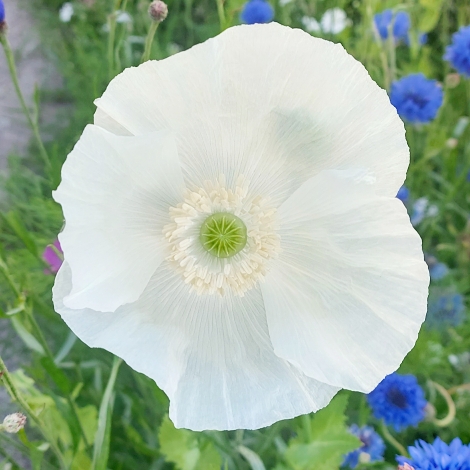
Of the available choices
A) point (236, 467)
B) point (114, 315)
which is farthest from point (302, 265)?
point (236, 467)

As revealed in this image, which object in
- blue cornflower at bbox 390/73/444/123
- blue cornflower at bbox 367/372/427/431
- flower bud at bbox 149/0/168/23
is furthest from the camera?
blue cornflower at bbox 390/73/444/123

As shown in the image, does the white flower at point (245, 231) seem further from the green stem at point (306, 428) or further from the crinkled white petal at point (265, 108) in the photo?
the green stem at point (306, 428)

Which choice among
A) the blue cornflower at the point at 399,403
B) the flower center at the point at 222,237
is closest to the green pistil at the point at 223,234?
the flower center at the point at 222,237

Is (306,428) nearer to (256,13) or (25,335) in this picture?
(25,335)

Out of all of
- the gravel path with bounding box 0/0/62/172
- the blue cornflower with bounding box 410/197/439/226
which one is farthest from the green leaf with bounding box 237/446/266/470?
the gravel path with bounding box 0/0/62/172

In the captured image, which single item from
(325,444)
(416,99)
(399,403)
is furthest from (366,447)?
(416,99)

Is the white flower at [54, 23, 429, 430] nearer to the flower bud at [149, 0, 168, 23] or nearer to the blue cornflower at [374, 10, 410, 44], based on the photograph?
the flower bud at [149, 0, 168, 23]
